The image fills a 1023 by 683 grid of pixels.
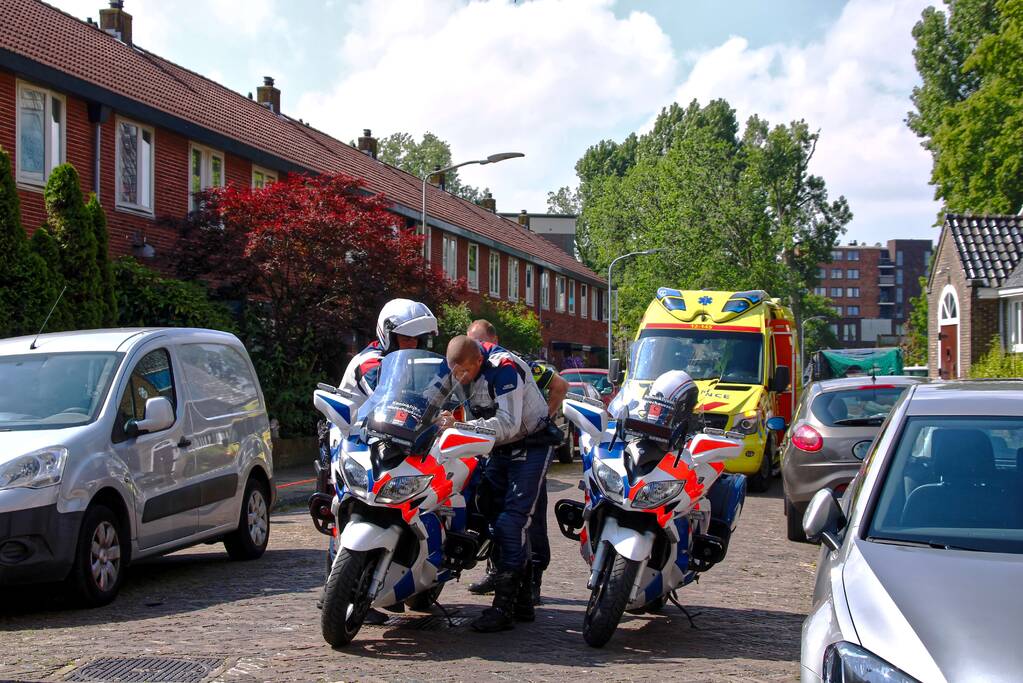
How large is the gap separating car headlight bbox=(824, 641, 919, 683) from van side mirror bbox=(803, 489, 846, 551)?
85cm

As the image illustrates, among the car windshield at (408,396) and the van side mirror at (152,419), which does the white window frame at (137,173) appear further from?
the car windshield at (408,396)

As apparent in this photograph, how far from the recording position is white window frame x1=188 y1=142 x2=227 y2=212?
78.8 ft

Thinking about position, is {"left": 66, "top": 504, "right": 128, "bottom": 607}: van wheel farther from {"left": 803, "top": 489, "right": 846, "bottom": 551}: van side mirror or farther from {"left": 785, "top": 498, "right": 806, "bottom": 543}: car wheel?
{"left": 785, "top": 498, "right": 806, "bottom": 543}: car wheel

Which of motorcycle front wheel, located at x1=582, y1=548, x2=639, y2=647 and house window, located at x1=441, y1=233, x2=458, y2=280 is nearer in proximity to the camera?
motorcycle front wheel, located at x1=582, y1=548, x2=639, y2=647

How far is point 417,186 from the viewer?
141 feet

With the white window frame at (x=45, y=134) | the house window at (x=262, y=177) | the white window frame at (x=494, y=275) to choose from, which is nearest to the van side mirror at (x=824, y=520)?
the white window frame at (x=45, y=134)

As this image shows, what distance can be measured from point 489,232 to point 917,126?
18452mm

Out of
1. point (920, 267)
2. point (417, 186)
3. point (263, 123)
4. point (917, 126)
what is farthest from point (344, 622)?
point (920, 267)

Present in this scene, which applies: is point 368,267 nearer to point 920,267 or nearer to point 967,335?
point 967,335

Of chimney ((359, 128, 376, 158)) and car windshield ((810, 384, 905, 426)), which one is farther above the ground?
chimney ((359, 128, 376, 158))

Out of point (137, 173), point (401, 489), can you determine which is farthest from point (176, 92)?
point (401, 489)

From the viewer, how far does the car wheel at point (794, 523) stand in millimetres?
11188

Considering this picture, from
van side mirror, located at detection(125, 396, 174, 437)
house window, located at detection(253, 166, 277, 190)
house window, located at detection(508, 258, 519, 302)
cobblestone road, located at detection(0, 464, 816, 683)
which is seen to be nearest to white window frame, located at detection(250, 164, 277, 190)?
house window, located at detection(253, 166, 277, 190)

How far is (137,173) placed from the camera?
22328 mm
